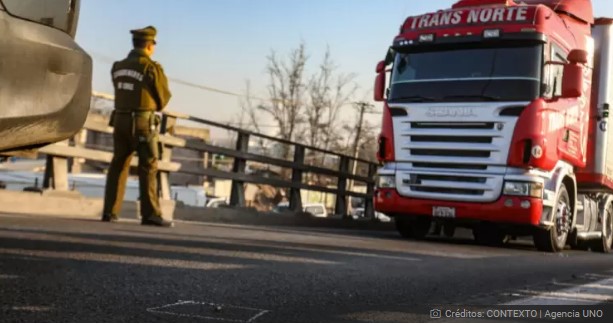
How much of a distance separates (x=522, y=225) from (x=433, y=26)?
2980mm

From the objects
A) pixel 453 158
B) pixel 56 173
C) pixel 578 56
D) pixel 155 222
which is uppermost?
pixel 578 56

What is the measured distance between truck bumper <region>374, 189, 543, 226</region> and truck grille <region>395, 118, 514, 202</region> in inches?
3.7

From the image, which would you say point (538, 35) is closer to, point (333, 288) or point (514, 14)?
point (514, 14)

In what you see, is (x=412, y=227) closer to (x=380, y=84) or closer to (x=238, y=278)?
(x=380, y=84)

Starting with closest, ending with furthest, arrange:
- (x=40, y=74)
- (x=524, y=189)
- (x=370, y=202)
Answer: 1. (x=40, y=74)
2. (x=524, y=189)
3. (x=370, y=202)

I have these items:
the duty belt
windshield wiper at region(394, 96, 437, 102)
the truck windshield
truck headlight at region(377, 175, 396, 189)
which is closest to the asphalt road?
the duty belt

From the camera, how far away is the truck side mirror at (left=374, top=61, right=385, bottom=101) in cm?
1151

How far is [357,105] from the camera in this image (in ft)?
141

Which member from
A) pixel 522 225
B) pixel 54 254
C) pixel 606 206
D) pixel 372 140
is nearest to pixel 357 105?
pixel 372 140

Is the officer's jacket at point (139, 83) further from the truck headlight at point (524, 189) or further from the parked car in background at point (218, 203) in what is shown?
the truck headlight at point (524, 189)

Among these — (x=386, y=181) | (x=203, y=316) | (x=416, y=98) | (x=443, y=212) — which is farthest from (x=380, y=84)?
(x=203, y=316)

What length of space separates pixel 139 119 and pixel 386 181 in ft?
12.0

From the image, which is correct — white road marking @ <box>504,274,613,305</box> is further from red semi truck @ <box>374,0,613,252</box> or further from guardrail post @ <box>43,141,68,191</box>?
guardrail post @ <box>43,141,68,191</box>

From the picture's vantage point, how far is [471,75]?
10.5 m
